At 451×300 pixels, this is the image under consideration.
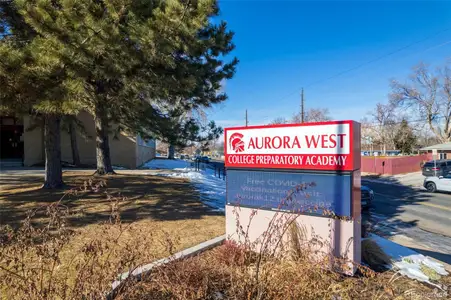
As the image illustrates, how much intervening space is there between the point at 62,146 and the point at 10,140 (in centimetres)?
791

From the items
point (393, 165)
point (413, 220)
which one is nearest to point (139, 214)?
point (413, 220)

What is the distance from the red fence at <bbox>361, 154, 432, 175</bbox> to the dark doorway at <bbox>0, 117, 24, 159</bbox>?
34.2 meters

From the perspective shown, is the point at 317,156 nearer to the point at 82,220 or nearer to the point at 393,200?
the point at 82,220

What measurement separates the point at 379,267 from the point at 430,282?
0.68 m

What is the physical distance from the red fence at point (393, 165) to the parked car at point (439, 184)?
12.0 metres

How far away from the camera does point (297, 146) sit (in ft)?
14.6

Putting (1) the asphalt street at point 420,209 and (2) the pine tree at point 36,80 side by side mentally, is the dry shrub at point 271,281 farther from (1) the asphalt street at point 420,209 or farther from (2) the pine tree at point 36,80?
(1) the asphalt street at point 420,209

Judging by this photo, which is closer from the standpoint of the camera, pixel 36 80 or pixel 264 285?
pixel 264 285

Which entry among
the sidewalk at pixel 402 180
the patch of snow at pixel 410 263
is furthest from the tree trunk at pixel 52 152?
the sidewalk at pixel 402 180

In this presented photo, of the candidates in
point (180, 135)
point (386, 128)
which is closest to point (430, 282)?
point (180, 135)

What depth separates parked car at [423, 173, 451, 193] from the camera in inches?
651

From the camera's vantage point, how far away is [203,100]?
1048cm

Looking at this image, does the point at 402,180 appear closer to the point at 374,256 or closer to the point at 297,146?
the point at 374,256

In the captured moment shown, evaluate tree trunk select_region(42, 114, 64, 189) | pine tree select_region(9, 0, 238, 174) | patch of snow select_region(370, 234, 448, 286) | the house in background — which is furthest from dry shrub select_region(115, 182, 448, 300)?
the house in background
